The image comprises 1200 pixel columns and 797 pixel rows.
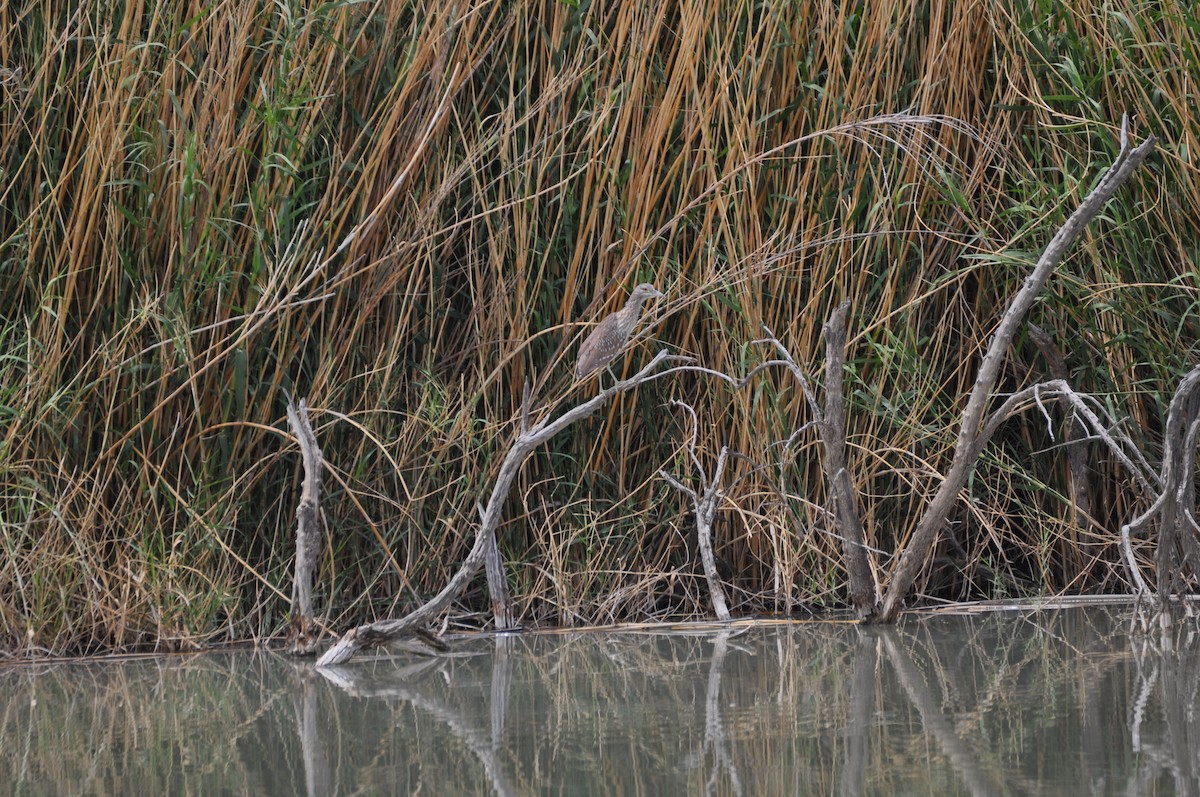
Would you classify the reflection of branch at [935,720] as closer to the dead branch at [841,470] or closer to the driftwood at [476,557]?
the dead branch at [841,470]

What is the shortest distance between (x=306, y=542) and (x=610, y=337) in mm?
667

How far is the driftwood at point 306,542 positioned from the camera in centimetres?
242

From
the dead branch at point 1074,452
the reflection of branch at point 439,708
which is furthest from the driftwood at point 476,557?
the dead branch at point 1074,452

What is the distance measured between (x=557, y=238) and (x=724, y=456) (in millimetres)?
590

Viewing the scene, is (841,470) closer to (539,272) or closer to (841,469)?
(841,469)

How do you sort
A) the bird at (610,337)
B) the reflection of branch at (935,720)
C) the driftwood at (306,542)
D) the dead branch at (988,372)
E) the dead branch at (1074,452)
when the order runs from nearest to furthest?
1. the reflection of branch at (935,720)
2. the dead branch at (988,372)
3. the driftwood at (306,542)
4. the bird at (610,337)
5. the dead branch at (1074,452)

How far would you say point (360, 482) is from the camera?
267cm

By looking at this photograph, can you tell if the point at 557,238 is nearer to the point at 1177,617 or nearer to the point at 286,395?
the point at 286,395

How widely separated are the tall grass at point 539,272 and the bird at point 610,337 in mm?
146

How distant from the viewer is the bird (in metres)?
2.57

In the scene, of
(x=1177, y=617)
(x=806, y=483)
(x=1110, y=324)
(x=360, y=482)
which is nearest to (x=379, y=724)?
(x=360, y=482)

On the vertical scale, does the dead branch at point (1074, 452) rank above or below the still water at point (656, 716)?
above

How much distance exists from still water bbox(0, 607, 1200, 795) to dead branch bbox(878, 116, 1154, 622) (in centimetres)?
12

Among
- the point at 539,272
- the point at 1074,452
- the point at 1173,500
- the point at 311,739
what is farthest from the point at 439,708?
the point at 1074,452
